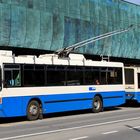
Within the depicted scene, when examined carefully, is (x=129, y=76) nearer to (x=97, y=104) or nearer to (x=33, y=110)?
(x=97, y=104)

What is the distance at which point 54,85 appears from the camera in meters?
21.7

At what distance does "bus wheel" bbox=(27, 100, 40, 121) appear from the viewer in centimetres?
2020

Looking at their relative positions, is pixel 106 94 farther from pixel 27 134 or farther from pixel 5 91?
pixel 27 134

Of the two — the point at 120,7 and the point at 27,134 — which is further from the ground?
the point at 120,7

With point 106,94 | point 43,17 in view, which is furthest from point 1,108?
point 43,17

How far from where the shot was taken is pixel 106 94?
25609 mm

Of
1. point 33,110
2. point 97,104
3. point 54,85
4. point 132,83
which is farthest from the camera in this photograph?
point 132,83

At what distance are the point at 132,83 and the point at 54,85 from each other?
8.83 meters

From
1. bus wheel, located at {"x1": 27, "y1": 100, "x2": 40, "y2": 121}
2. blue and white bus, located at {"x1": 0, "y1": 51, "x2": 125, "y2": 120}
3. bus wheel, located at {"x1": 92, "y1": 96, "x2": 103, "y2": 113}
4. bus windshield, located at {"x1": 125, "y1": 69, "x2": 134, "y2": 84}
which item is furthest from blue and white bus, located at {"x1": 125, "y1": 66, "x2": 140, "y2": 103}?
bus wheel, located at {"x1": 27, "y1": 100, "x2": 40, "y2": 121}

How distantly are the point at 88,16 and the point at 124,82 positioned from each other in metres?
15.6

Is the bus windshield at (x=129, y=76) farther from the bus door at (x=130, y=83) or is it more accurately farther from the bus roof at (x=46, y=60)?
the bus roof at (x=46, y=60)

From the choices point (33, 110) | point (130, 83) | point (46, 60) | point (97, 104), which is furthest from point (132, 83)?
point (33, 110)

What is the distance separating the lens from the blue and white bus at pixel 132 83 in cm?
2889

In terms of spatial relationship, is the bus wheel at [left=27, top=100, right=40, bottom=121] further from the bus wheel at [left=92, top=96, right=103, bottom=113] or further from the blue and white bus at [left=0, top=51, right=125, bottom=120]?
the bus wheel at [left=92, top=96, right=103, bottom=113]
